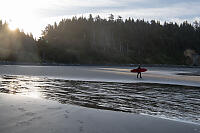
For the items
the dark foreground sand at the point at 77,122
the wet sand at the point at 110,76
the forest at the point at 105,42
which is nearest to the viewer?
the dark foreground sand at the point at 77,122

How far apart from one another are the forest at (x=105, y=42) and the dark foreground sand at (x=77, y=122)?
80947 mm

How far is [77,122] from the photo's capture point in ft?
22.4

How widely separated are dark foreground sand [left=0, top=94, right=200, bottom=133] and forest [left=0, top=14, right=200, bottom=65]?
80947mm

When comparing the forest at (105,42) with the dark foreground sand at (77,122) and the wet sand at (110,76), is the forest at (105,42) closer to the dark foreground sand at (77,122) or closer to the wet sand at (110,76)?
the wet sand at (110,76)

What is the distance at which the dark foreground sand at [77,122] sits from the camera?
6078 mm

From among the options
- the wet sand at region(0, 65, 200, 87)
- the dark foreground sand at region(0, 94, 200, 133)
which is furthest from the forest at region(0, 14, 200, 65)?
the dark foreground sand at region(0, 94, 200, 133)

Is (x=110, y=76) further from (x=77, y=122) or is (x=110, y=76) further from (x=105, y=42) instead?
(x=105, y=42)

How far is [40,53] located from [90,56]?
2291 cm

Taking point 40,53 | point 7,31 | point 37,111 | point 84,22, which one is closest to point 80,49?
point 40,53

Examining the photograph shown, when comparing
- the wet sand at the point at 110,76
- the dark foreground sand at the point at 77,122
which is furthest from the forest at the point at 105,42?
the dark foreground sand at the point at 77,122

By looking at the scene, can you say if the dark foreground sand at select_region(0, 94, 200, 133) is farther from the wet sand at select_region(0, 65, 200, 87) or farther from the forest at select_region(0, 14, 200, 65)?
the forest at select_region(0, 14, 200, 65)

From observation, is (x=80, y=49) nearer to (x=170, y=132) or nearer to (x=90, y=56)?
(x=90, y=56)

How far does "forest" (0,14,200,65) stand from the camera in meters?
97.3

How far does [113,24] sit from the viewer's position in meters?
144
